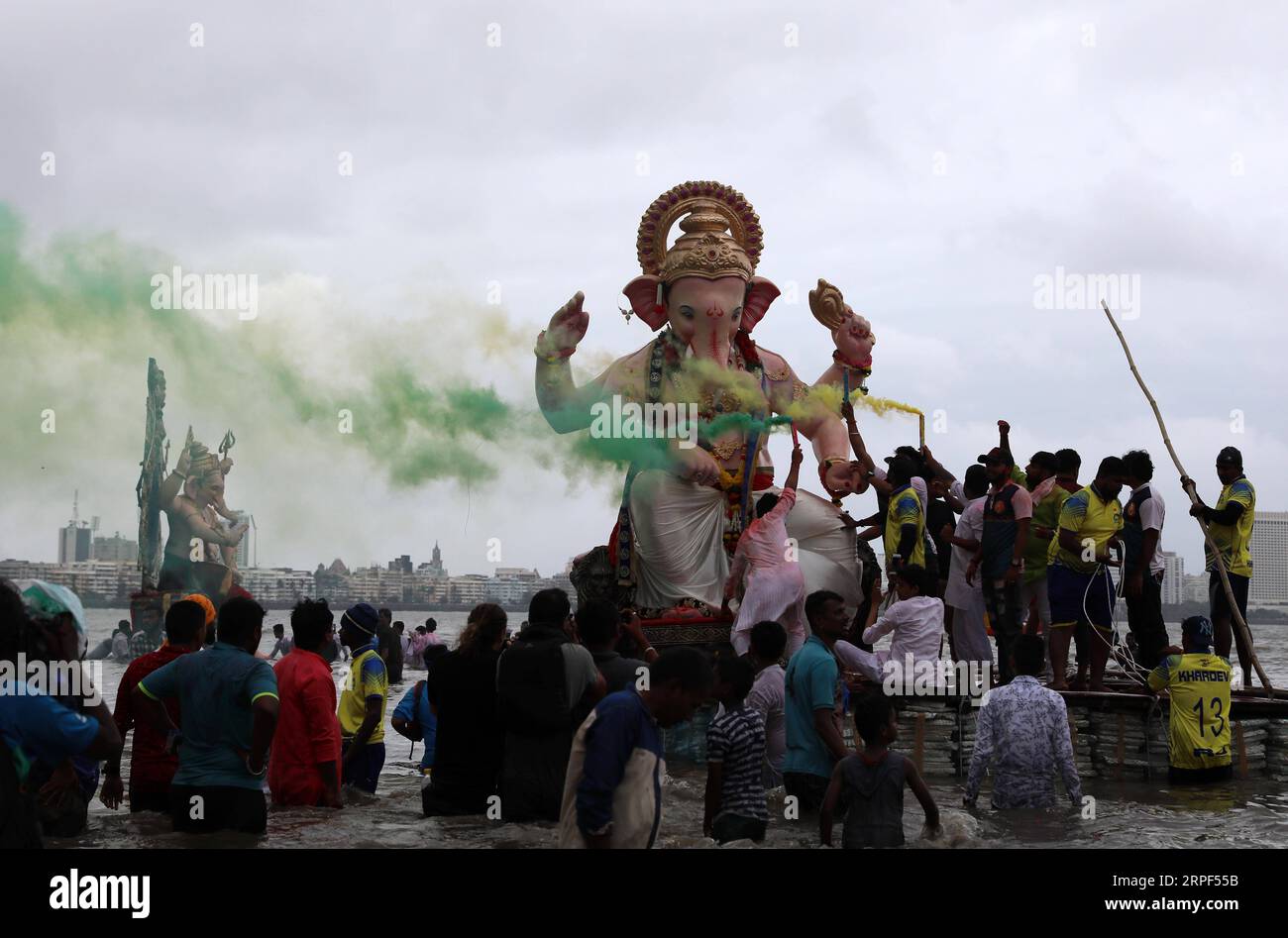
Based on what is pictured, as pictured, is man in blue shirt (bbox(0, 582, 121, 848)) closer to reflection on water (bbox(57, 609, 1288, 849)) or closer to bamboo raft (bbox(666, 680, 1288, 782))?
reflection on water (bbox(57, 609, 1288, 849))

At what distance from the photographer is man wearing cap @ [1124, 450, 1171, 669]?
12016 millimetres

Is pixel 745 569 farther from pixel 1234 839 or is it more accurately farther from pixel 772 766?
pixel 1234 839

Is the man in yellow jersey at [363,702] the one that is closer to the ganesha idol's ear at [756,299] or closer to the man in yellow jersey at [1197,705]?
the man in yellow jersey at [1197,705]

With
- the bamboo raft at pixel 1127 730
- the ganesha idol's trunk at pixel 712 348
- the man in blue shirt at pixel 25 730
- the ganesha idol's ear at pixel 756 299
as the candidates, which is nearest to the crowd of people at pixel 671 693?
the man in blue shirt at pixel 25 730

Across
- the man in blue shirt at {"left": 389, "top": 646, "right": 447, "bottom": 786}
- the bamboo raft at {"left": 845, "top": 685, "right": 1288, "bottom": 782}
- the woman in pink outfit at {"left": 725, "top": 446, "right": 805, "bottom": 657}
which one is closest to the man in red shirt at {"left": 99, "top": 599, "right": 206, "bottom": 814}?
the man in blue shirt at {"left": 389, "top": 646, "right": 447, "bottom": 786}

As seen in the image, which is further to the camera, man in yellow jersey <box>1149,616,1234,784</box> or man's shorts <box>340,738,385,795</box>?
man in yellow jersey <box>1149,616,1234,784</box>

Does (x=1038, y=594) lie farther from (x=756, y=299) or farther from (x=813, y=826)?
(x=813, y=826)

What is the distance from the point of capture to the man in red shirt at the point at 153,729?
7.91 metres

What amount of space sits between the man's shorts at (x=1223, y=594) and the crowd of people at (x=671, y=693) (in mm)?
43

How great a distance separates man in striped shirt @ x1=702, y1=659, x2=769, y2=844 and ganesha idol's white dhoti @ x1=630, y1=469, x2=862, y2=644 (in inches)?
231

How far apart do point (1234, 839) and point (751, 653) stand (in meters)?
3.16

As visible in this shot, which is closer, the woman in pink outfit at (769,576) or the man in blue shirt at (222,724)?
the man in blue shirt at (222,724)

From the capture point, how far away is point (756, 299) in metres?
14.4

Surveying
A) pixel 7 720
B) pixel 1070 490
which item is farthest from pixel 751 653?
pixel 1070 490
